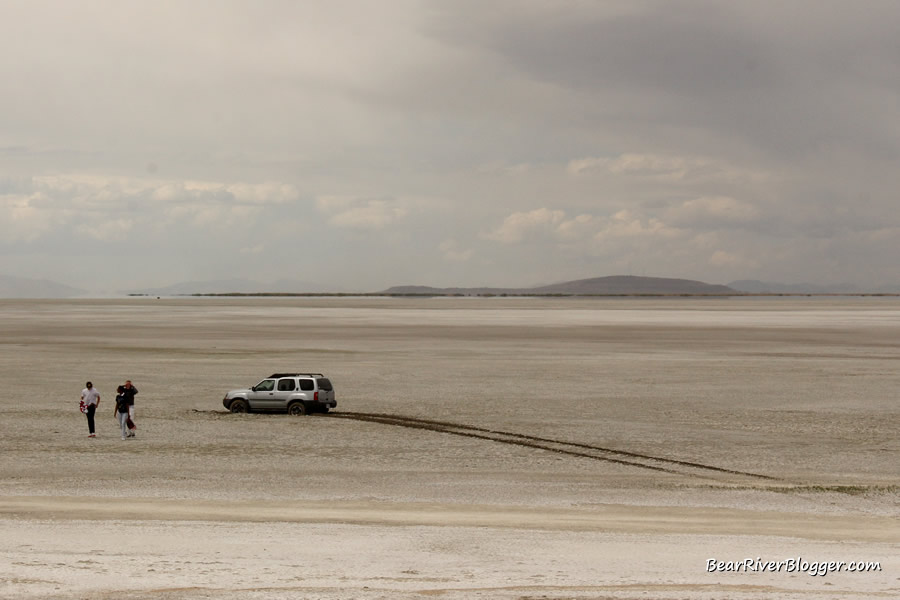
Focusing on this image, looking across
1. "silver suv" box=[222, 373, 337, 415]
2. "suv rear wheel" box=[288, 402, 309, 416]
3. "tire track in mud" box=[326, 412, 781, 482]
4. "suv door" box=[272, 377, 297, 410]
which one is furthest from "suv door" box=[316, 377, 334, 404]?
"suv door" box=[272, 377, 297, 410]

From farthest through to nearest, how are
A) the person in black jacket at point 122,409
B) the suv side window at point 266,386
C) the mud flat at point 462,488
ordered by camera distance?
the suv side window at point 266,386, the person in black jacket at point 122,409, the mud flat at point 462,488

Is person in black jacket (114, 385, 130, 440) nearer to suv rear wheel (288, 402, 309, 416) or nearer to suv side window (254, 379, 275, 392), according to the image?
suv side window (254, 379, 275, 392)

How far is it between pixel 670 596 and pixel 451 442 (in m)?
17.9

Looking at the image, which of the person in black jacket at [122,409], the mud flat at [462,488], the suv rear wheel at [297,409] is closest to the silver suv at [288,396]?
the suv rear wheel at [297,409]

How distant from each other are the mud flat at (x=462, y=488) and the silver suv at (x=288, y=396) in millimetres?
846

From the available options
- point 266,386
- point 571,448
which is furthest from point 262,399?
point 571,448

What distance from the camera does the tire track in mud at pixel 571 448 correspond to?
27.2 m

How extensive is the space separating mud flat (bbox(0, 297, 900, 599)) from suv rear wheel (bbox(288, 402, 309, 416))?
0.73 meters

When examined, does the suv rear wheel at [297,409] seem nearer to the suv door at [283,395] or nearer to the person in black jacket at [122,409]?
the suv door at [283,395]

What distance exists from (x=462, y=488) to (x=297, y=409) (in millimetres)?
15990

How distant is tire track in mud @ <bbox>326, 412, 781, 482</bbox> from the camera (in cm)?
2717

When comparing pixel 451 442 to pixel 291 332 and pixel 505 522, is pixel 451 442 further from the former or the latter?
pixel 291 332

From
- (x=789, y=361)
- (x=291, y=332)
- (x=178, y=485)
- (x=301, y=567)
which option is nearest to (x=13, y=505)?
(x=178, y=485)

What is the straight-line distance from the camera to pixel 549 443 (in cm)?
3219
